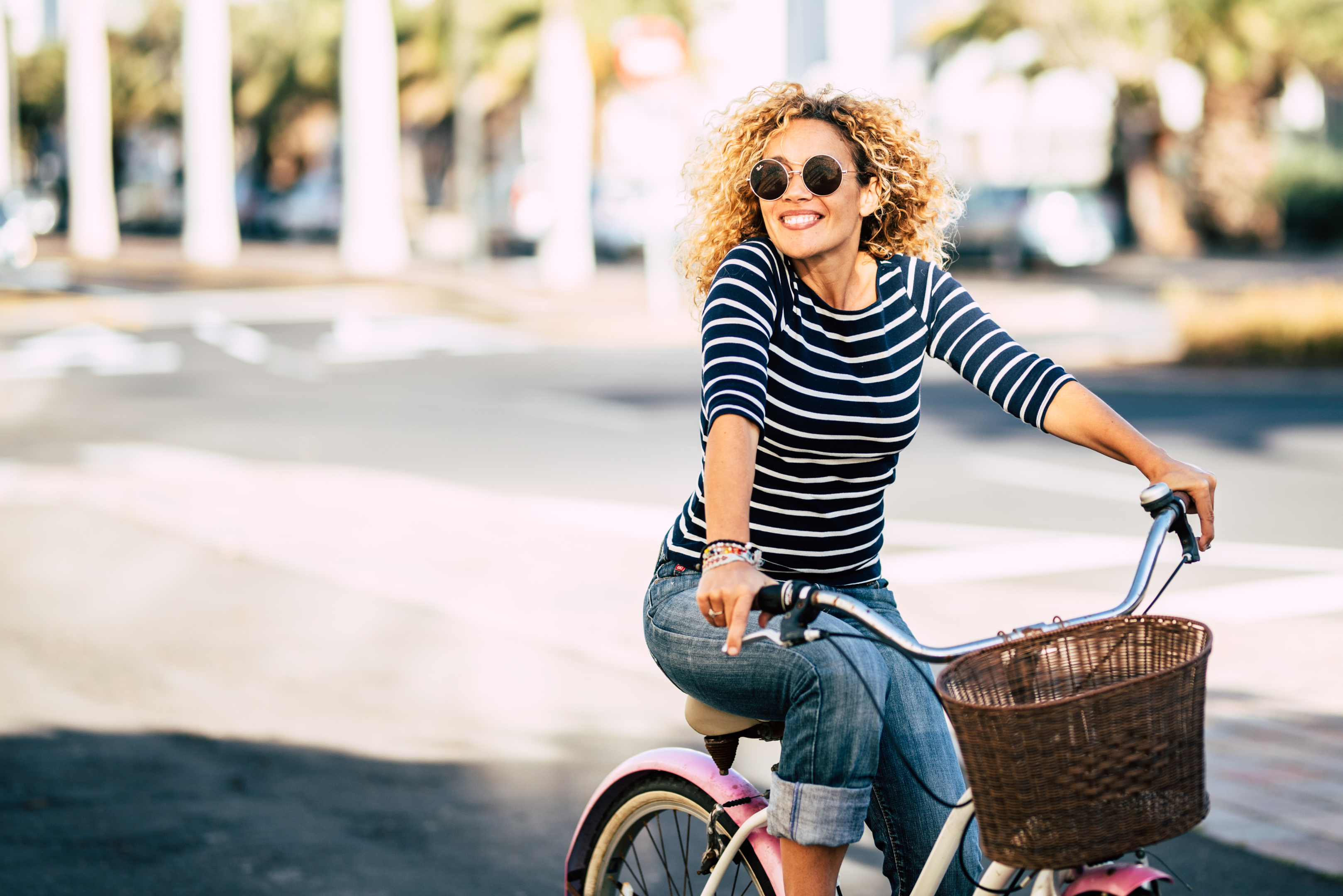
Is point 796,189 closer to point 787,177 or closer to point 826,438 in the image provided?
point 787,177

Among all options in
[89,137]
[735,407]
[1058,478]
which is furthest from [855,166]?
[89,137]

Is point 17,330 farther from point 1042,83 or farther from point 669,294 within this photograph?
point 1042,83

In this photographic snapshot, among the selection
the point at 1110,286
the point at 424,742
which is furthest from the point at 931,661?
the point at 1110,286

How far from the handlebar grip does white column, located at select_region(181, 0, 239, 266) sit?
41.6m

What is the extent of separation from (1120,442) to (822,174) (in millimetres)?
681

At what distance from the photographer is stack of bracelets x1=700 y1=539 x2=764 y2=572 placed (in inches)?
99.0

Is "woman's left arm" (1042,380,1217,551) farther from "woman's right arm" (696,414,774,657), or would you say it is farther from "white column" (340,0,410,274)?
"white column" (340,0,410,274)

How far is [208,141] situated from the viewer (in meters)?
44.3

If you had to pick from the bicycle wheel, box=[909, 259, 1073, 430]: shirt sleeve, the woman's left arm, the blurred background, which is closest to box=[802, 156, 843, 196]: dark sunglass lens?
box=[909, 259, 1073, 430]: shirt sleeve

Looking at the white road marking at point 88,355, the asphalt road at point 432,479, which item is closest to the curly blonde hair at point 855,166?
the asphalt road at point 432,479

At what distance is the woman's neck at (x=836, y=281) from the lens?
2852 mm

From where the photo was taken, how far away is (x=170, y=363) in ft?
60.8

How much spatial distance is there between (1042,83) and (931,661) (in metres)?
41.9

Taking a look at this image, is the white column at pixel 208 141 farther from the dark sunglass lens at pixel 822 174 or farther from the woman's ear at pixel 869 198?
the dark sunglass lens at pixel 822 174
